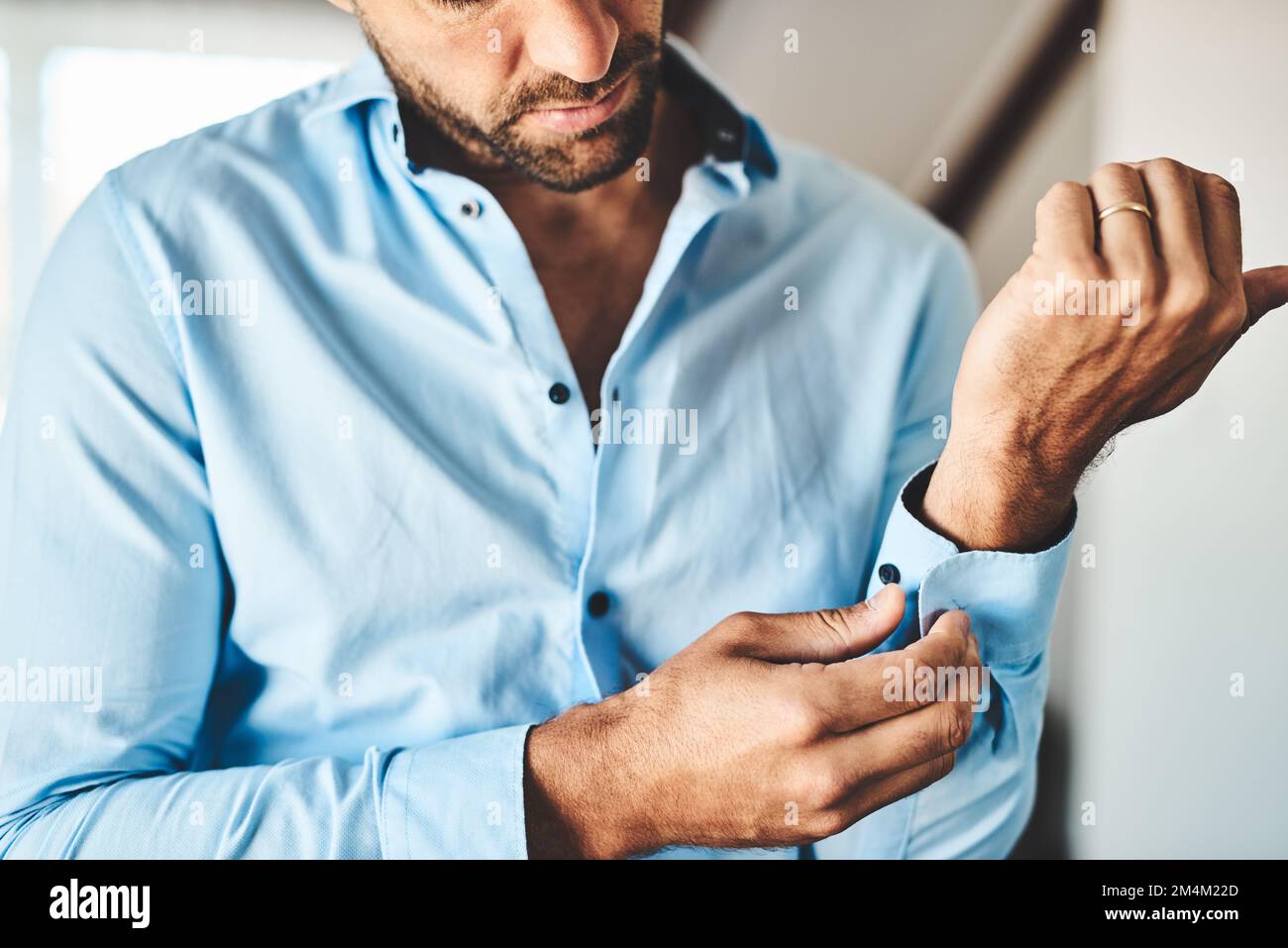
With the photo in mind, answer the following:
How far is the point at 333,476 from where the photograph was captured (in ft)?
2.47

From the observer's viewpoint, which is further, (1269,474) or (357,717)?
(1269,474)

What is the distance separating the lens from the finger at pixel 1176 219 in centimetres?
60

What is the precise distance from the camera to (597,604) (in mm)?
777

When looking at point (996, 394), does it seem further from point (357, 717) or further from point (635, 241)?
point (357, 717)

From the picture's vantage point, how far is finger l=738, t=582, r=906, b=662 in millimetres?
661

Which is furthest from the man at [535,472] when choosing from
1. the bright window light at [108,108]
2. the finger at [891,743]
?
the bright window light at [108,108]

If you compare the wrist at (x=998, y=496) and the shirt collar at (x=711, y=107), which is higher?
the shirt collar at (x=711, y=107)

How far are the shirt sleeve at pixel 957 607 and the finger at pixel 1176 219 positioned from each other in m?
0.21

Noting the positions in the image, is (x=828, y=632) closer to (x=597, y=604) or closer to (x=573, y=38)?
(x=597, y=604)

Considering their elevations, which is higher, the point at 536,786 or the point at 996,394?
the point at 996,394

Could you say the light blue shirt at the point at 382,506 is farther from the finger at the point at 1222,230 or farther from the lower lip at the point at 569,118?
the finger at the point at 1222,230
